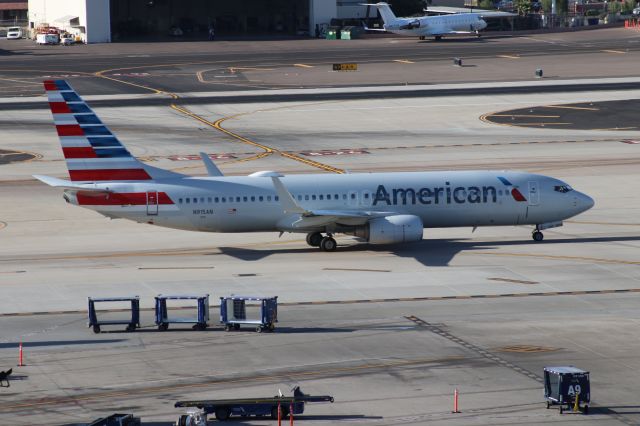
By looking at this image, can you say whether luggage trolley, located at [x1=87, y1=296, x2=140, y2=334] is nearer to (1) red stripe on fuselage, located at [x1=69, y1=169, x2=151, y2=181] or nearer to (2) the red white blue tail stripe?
(1) red stripe on fuselage, located at [x1=69, y1=169, x2=151, y2=181]

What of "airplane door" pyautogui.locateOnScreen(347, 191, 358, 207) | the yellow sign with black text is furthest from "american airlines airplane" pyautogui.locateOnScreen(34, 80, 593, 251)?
the yellow sign with black text

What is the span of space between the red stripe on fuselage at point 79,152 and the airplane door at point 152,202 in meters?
3.78

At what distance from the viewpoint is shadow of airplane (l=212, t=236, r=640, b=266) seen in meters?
64.4

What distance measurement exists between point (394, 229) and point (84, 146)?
17243mm

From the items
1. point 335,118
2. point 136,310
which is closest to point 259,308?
point 136,310

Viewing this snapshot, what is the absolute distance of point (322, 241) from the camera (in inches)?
2601

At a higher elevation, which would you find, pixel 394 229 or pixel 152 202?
pixel 152 202

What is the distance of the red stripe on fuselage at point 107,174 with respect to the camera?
64438mm

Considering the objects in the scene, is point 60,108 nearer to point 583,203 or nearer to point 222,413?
point 583,203

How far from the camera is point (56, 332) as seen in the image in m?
49.2

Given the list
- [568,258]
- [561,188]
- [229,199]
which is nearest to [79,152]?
[229,199]

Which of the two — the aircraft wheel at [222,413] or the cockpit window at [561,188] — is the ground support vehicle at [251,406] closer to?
the aircraft wheel at [222,413]

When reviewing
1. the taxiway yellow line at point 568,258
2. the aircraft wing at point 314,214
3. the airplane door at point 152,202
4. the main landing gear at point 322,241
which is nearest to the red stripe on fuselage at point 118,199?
the airplane door at point 152,202

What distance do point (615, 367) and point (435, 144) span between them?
6183 cm
